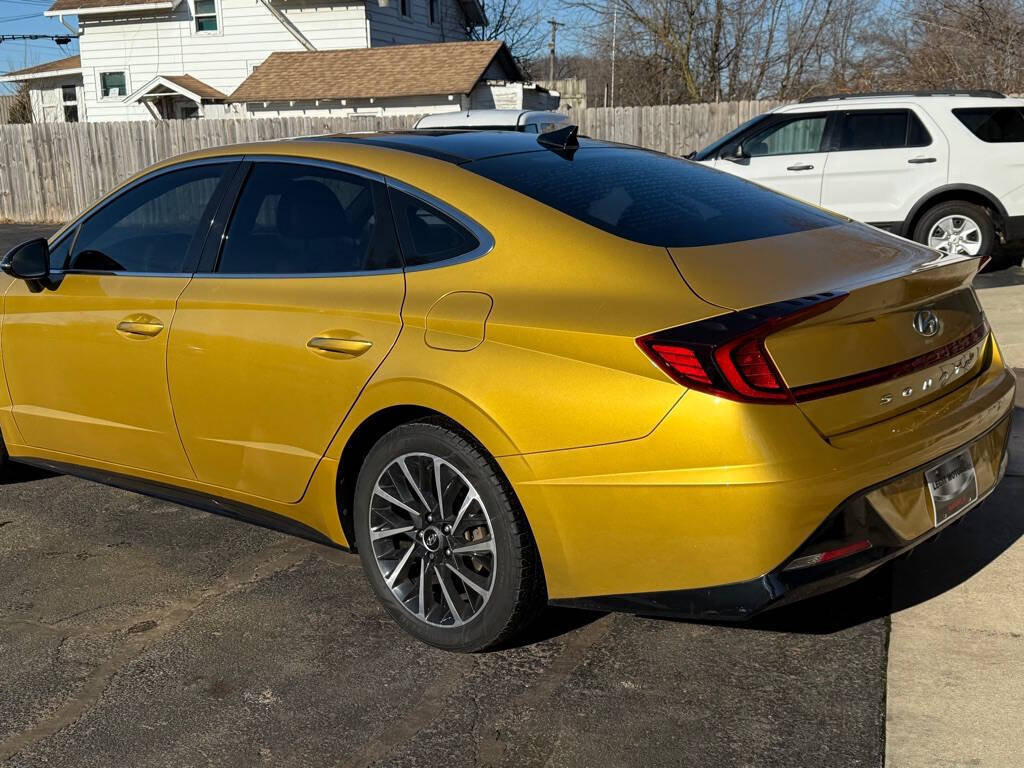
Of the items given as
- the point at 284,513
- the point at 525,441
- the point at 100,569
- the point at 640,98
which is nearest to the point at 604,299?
the point at 525,441

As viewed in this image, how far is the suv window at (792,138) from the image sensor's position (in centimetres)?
1123

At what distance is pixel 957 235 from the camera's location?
10859mm

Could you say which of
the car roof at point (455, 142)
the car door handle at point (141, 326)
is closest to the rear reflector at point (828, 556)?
the car roof at point (455, 142)

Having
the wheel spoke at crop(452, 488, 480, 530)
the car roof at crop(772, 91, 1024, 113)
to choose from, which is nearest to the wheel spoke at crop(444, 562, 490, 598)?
the wheel spoke at crop(452, 488, 480, 530)

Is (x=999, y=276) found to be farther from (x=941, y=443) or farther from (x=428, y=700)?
(x=428, y=700)

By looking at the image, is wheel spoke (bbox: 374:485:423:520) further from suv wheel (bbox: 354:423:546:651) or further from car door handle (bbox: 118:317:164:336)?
car door handle (bbox: 118:317:164:336)

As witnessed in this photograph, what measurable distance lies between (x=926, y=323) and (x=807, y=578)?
89 centimetres

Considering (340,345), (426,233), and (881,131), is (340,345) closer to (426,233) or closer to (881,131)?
(426,233)

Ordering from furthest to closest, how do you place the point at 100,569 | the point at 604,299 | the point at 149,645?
the point at 100,569
the point at 149,645
the point at 604,299

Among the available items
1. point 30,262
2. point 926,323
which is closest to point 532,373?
point 926,323

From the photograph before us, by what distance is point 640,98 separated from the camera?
32.8m

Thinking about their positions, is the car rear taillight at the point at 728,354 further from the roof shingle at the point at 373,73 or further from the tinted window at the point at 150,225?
the roof shingle at the point at 373,73

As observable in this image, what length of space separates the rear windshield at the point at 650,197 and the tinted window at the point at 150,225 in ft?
4.35

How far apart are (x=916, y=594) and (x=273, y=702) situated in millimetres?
2185
